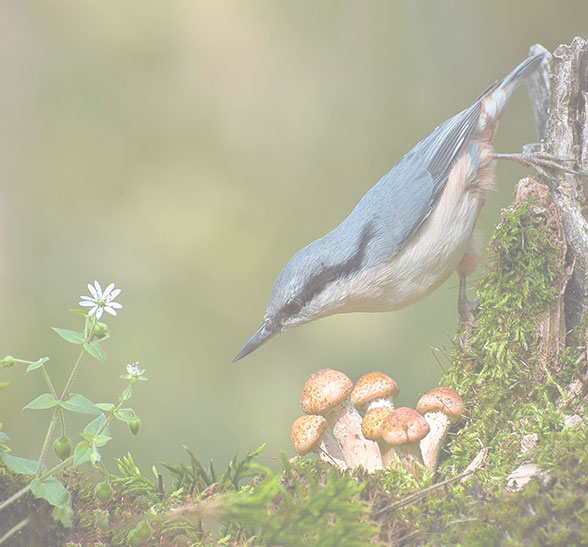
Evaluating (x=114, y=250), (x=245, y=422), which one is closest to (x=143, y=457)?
(x=245, y=422)

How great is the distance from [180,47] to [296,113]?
93 centimetres

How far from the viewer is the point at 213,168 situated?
4422 mm

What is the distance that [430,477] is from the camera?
1680 millimetres

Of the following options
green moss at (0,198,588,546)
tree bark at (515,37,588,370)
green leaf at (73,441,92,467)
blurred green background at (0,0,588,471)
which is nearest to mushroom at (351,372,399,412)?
green moss at (0,198,588,546)

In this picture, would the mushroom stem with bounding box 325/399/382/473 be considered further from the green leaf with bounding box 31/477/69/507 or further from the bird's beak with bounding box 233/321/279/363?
the green leaf with bounding box 31/477/69/507

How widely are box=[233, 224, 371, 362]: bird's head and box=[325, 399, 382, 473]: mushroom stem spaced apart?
0.56 metres

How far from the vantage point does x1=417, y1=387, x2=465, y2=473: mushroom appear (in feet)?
6.22

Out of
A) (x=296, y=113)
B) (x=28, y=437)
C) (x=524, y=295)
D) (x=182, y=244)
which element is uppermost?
(x=296, y=113)

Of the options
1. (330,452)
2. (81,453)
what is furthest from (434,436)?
(81,453)

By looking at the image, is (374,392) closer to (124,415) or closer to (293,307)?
(293,307)

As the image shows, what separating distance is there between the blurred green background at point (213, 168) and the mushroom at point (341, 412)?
198 cm

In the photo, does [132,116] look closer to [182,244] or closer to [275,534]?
[182,244]

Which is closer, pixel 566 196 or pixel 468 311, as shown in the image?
pixel 566 196

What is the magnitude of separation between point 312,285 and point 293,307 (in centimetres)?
12
